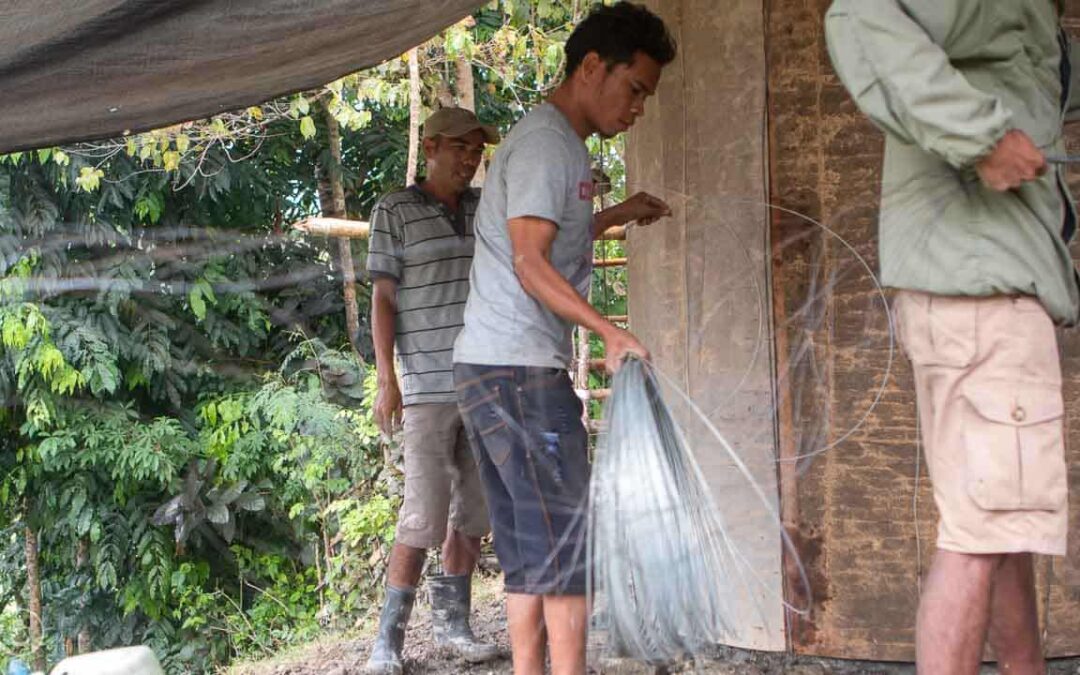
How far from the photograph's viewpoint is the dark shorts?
2.83m

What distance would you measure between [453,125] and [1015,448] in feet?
8.38

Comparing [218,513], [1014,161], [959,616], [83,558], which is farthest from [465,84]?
[959,616]

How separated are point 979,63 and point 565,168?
93cm

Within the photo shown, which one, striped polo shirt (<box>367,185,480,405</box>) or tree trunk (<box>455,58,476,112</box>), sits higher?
tree trunk (<box>455,58,476,112</box>)

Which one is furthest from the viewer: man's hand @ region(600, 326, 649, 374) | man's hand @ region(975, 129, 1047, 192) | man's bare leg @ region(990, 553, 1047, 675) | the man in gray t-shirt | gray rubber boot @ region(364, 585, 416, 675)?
gray rubber boot @ region(364, 585, 416, 675)

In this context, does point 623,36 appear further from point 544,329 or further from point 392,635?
point 392,635

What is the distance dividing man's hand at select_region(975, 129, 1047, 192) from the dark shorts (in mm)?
1125

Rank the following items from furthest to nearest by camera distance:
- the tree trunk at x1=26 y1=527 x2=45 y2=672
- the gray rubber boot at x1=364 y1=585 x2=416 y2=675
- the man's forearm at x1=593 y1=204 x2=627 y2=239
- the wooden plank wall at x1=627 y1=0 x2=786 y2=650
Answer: the tree trunk at x1=26 y1=527 x2=45 y2=672
the gray rubber boot at x1=364 y1=585 x2=416 y2=675
the wooden plank wall at x1=627 y1=0 x2=786 y2=650
the man's forearm at x1=593 y1=204 x2=627 y2=239

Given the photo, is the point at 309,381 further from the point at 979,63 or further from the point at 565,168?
the point at 979,63

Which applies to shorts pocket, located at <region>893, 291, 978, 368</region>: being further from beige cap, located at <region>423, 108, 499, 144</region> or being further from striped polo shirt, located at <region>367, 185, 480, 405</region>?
beige cap, located at <region>423, 108, 499, 144</region>

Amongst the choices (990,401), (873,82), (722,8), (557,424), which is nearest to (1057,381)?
(990,401)

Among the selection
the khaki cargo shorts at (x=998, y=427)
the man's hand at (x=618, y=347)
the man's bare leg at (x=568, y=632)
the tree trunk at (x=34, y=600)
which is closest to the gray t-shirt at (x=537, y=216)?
the man's hand at (x=618, y=347)

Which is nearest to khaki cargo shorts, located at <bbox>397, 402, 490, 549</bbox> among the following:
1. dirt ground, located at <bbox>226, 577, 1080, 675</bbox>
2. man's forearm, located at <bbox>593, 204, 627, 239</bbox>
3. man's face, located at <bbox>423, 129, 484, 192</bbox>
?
dirt ground, located at <bbox>226, 577, 1080, 675</bbox>

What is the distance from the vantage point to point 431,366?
13.9 feet
